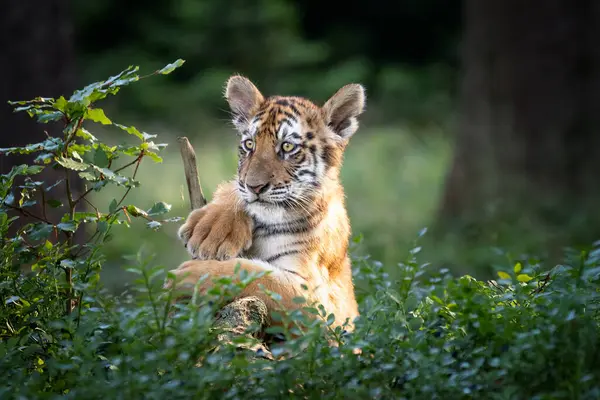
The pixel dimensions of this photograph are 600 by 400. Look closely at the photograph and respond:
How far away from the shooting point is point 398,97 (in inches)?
734

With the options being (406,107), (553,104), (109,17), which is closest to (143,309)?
(553,104)

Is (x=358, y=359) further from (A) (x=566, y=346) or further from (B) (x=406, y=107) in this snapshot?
(B) (x=406, y=107)

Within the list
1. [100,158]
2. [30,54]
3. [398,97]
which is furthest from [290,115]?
[398,97]

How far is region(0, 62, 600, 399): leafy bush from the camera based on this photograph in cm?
314

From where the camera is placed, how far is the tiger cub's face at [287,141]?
4.47m

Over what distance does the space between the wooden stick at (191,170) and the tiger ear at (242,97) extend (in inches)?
19.5

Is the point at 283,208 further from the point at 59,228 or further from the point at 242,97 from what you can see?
the point at 59,228

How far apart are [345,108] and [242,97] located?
551 mm

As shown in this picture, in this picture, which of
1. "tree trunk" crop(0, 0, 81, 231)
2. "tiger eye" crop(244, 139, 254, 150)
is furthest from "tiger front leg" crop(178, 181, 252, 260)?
"tree trunk" crop(0, 0, 81, 231)

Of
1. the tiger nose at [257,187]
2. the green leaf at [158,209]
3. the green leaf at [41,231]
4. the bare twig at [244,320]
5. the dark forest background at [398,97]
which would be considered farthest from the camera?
the dark forest background at [398,97]

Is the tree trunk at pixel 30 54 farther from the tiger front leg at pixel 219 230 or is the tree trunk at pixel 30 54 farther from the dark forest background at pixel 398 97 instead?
the tiger front leg at pixel 219 230

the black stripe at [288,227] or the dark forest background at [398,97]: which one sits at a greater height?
the dark forest background at [398,97]

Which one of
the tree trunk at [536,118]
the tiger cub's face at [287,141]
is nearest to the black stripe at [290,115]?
the tiger cub's face at [287,141]

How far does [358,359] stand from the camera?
11.2 feet
